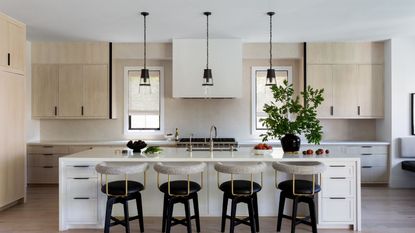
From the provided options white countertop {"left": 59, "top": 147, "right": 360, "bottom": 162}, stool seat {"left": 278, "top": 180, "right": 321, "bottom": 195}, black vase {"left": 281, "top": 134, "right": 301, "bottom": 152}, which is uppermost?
black vase {"left": 281, "top": 134, "right": 301, "bottom": 152}

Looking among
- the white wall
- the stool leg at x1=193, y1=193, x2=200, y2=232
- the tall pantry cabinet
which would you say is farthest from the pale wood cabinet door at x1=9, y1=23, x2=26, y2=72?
the white wall

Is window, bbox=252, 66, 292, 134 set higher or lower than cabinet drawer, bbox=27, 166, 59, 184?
higher

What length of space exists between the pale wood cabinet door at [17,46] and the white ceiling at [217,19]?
0.17 metres

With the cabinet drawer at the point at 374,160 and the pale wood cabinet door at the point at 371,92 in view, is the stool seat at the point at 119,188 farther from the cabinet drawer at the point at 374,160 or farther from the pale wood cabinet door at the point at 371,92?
the pale wood cabinet door at the point at 371,92

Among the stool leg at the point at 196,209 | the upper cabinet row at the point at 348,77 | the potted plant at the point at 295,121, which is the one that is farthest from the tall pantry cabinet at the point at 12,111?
the upper cabinet row at the point at 348,77

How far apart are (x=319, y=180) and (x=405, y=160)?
3026 mm

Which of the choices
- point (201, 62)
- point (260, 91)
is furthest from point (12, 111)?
point (260, 91)

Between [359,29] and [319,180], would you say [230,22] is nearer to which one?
[359,29]

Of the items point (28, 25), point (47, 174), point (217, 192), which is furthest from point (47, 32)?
point (217, 192)

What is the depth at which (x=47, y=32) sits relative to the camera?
5.39 m

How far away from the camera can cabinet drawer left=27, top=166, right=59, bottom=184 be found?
5.85 m

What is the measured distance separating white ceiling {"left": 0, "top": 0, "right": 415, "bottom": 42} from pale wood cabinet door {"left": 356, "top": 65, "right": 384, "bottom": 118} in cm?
61

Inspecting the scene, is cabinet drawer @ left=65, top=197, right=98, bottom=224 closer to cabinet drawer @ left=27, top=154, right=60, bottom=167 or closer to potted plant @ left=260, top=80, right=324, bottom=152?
potted plant @ left=260, top=80, right=324, bottom=152

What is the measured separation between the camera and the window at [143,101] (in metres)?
6.46
